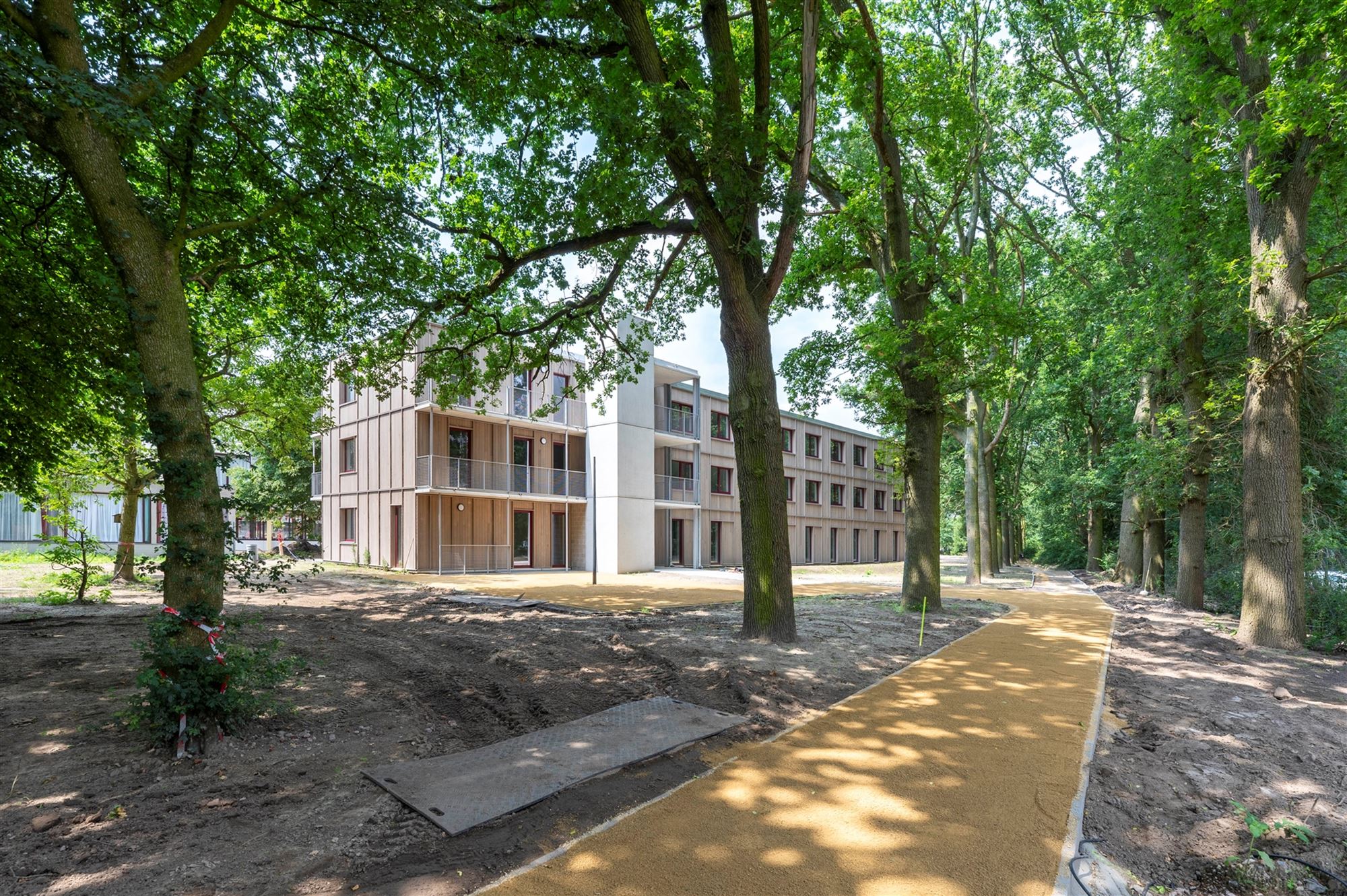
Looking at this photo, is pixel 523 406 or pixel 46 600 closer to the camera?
pixel 46 600

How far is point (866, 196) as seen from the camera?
10.4 metres

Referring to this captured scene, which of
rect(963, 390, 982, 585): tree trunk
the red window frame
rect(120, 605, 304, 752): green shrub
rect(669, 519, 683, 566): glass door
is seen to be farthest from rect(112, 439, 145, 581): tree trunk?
the red window frame

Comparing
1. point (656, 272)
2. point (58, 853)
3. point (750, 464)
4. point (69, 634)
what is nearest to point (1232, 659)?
point (750, 464)

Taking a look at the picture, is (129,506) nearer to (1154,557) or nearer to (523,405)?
(523,405)

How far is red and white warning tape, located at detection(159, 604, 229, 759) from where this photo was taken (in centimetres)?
416

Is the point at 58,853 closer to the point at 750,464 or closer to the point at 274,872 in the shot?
the point at 274,872

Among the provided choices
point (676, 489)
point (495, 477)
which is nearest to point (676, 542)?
point (676, 489)

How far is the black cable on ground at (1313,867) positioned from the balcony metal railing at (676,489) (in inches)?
904

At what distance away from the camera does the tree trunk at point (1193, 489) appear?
1310 centimetres

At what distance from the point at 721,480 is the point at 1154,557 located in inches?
673

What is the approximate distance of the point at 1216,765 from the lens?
4.52 m

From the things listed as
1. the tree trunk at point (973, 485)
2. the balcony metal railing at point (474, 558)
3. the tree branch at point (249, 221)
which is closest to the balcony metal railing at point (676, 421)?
the balcony metal railing at point (474, 558)

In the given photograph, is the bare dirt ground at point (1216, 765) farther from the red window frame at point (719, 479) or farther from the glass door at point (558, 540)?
the red window frame at point (719, 479)

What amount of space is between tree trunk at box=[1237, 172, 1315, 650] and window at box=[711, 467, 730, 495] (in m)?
22.4
